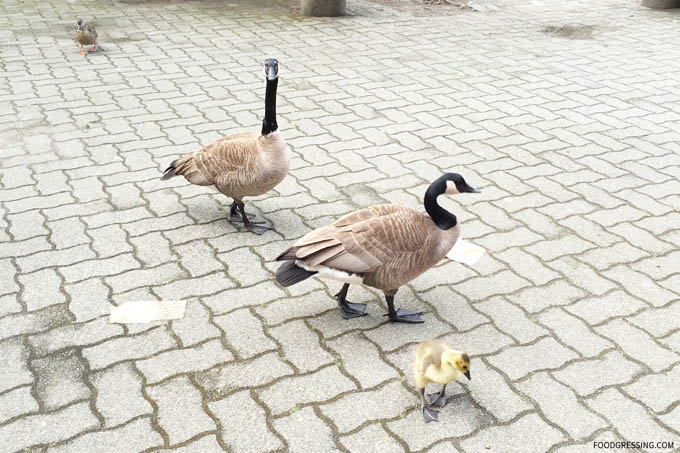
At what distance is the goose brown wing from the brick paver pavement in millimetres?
592

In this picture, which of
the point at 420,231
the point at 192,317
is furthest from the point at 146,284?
the point at 420,231

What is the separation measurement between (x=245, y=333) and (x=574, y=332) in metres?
2.25

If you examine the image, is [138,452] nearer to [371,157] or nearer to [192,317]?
[192,317]

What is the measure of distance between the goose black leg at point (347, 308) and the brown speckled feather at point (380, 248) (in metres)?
0.38

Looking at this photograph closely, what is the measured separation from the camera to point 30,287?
471cm

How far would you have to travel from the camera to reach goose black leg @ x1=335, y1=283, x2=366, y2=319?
14.7 ft

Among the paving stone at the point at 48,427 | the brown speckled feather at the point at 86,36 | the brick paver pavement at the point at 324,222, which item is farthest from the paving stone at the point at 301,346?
the brown speckled feather at the point at 86,36

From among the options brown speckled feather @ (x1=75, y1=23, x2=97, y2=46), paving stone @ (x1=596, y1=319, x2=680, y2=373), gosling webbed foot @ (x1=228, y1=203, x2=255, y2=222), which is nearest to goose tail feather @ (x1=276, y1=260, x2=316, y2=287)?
gosling webbed foot @ (x1=228, y1=203, x2=255, y2=222)

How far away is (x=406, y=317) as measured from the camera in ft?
14.6

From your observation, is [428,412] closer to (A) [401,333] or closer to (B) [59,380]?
(A) [401,333]

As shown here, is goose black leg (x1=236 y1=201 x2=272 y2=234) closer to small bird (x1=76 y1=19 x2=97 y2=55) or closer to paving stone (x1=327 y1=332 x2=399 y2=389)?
paving stone (x1=327 y1=332 x2=399 y2=389)

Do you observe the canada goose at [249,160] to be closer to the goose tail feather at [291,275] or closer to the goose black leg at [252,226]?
the goose black leg at [252,226]

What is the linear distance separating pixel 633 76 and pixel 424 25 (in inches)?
165

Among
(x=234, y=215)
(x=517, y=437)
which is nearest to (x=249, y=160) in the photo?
(x=234, y=215)
